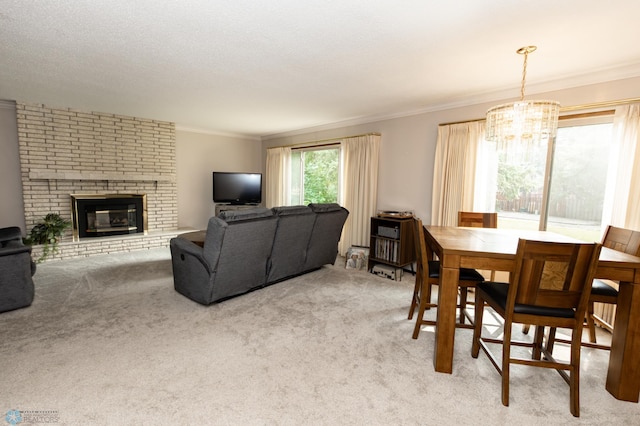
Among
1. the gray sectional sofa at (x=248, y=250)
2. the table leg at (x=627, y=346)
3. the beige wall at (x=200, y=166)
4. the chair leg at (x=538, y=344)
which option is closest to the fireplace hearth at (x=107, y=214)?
the beige wall at (x=200, y=166)

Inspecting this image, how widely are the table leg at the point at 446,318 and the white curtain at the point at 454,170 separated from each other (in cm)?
208

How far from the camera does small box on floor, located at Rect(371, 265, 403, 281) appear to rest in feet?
13.2

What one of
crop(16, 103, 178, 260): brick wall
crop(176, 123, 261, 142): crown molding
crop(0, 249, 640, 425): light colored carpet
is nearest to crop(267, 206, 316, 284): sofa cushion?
crop(0, 249, 640, 425): light colored carpet

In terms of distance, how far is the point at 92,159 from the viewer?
16.4 feet

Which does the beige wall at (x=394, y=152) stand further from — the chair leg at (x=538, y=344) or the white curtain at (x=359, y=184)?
the chair leg at (x=538, y=344)

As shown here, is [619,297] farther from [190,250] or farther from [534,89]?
[190,250]

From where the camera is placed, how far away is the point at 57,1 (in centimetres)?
182

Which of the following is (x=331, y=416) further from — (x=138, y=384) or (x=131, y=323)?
(x=131, y=323)

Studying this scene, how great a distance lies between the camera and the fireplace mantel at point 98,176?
453 centimetres

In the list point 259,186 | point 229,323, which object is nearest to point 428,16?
point 229,323

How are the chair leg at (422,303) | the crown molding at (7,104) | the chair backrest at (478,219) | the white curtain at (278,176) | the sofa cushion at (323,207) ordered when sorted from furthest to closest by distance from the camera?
the white curtain at (278,176), the crown molding at (7,104), the sofa cushion at (323,207), the chair backrest at (478,219), the chair leg at (422,303)

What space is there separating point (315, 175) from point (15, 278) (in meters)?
4.52

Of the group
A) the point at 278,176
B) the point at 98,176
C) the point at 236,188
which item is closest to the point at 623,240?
the point at 278,176

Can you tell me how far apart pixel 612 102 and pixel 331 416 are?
3540mm
